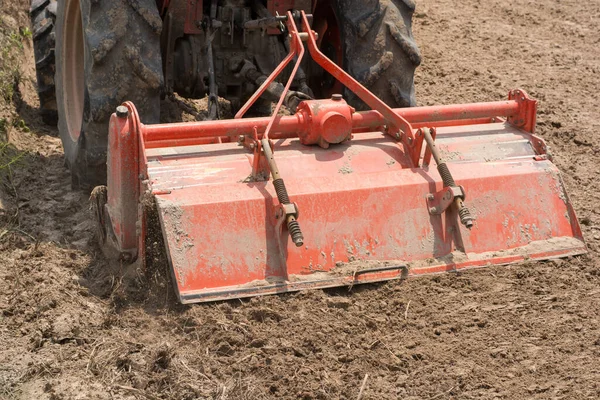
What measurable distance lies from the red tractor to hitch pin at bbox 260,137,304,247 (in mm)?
716

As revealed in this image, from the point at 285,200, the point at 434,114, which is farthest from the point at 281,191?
the point at 434,114

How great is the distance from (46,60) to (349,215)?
2785 millimetres

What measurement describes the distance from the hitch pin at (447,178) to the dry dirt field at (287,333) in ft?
0.87

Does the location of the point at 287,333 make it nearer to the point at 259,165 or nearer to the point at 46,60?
the point at 259,165

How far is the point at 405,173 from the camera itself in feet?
14.0

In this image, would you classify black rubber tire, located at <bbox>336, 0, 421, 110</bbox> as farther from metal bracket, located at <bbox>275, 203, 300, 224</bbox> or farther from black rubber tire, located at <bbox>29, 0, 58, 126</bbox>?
black rubber tire, located at <bbox>29, 0, 58, 126</bbox>

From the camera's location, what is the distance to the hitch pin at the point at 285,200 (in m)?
3.83

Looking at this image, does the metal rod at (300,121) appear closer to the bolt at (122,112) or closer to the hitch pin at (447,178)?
the bolt at (122,112)

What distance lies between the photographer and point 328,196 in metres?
4.10

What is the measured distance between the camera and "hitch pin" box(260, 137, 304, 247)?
3834 millimetres

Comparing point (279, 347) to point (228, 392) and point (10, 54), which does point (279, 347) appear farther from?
point (10, 54)

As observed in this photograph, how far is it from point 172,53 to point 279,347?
1948 millimetres

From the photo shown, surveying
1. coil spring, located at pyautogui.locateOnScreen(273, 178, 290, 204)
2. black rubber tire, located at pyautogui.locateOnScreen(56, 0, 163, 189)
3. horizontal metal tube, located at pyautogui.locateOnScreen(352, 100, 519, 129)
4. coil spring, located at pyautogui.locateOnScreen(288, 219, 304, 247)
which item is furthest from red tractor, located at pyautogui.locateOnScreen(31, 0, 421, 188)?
coil spring, located at pyautogui.locateOnScreen(288, 219, 304, 247)


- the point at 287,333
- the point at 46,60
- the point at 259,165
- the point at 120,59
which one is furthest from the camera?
the point at 46,60
